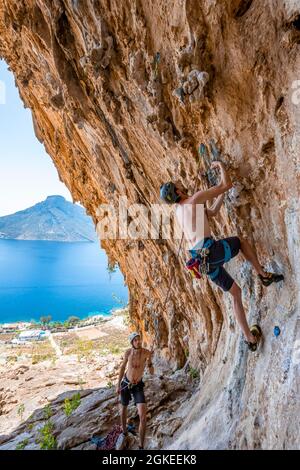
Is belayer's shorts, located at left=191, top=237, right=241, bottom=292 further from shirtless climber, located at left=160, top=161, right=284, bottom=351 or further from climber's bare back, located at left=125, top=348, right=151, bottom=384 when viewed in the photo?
climber's bare back, located at left=125, top=348, right=151, bottom=384

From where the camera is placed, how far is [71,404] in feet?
24.9

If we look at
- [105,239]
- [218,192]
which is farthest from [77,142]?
[218,192]

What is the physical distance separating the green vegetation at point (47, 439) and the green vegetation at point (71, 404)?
504mm

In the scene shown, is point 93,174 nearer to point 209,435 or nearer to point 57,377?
point 209,435

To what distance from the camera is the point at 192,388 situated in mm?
7180

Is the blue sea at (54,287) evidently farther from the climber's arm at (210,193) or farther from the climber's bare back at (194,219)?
the climber's arm at (210,193)

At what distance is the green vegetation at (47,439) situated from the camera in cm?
579

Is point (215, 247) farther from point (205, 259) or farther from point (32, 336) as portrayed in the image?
point (32, 336)

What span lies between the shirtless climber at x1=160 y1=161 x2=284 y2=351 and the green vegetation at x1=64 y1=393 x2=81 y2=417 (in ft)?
18.4

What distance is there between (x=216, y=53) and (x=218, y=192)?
2029mm

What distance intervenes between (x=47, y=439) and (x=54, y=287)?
322ft

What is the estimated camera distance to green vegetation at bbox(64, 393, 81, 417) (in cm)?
714

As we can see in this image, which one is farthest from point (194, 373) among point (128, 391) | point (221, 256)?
point (221, 256)

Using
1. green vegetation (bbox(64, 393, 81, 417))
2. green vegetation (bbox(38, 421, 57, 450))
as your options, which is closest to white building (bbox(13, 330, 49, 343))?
green vegetation (bbox(64, 393, 81, 417))
